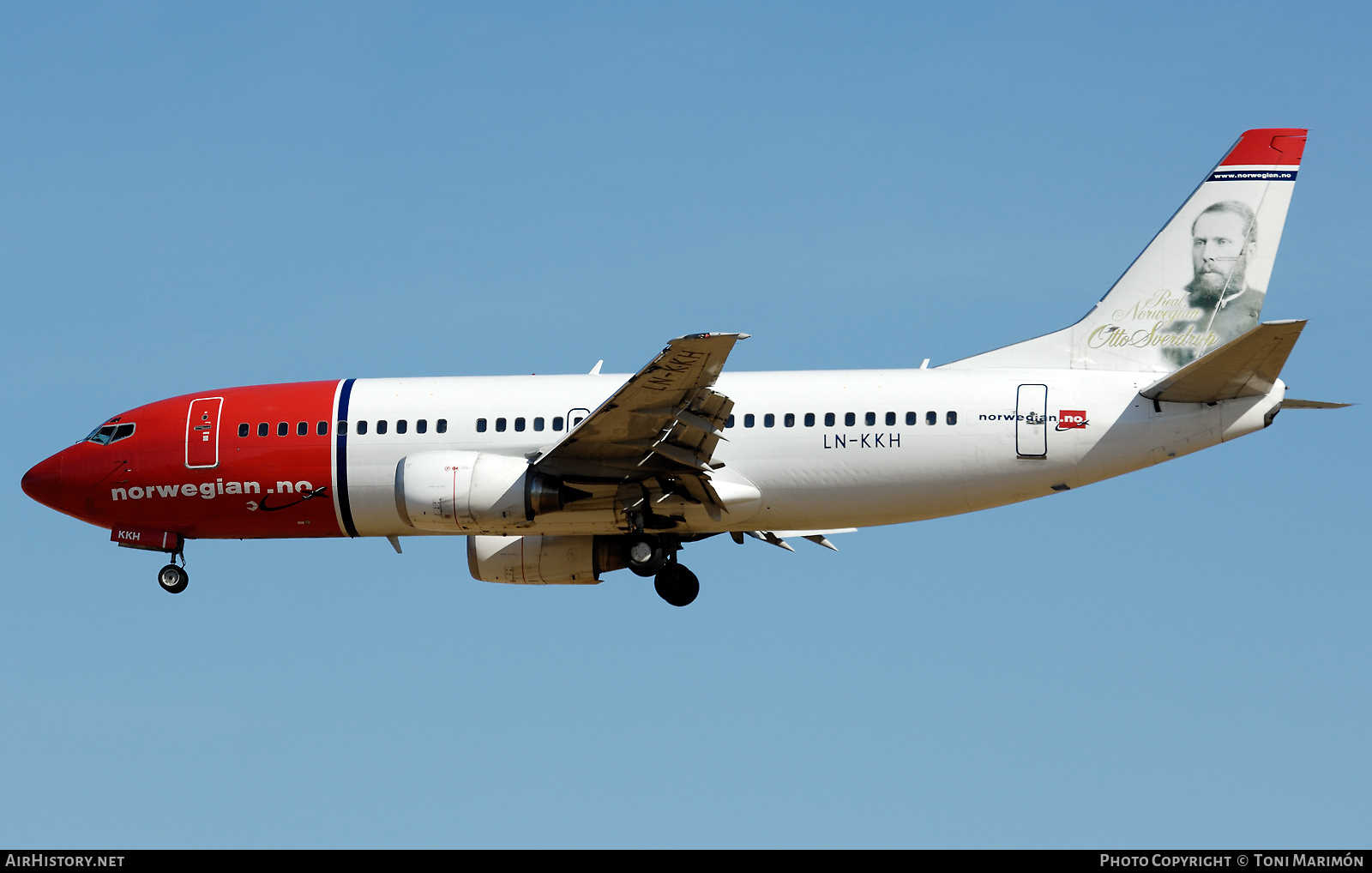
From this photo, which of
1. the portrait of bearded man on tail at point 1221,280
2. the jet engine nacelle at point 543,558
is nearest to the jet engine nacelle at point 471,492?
the jet engine nacelle at point 543,558

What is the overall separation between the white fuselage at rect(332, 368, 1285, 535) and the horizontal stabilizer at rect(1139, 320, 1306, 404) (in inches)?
8.4

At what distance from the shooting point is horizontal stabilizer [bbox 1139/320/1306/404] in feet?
84.0

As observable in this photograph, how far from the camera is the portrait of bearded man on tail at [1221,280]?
2934 centimetres

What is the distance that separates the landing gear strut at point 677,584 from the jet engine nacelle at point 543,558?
958 millimetres

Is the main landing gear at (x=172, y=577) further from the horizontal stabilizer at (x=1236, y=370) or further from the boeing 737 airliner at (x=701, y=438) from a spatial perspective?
the horizontal stabilizer at (x=1236, y=370)

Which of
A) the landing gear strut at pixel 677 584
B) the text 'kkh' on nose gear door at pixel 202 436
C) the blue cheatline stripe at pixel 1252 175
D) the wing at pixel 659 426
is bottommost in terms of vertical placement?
the landing gear strut at pixel 677 584

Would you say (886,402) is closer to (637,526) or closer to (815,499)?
(815,499)

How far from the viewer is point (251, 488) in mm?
30234

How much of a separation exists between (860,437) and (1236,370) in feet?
20.3

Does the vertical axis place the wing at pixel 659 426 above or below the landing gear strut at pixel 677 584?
above

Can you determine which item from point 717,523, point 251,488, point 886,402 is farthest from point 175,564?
point 886,402

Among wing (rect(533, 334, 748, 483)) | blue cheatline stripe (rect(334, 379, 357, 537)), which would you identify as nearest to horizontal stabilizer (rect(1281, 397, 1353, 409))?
wing (rect(533, 334, 748, 483))

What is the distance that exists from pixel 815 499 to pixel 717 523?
1890mm

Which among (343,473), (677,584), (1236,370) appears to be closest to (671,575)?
(677,584)
